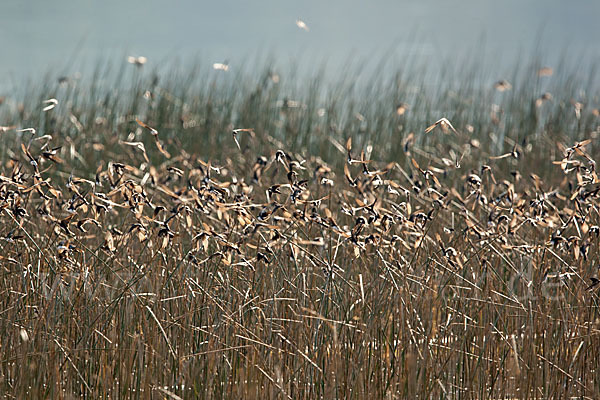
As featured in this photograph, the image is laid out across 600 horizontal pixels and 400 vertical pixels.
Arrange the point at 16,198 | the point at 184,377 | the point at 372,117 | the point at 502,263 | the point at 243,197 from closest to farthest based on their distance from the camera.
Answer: the point at 184,377 < the point at 16,198 < the point at 243,197 < the point at 502,263 < the point at 372,117

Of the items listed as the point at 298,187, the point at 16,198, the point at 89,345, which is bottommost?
the point at 89,345

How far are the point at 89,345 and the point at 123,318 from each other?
17cm

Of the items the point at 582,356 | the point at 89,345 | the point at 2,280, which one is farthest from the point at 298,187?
the point at 2,280

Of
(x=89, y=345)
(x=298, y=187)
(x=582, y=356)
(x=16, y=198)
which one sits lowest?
(x=89, y=345)

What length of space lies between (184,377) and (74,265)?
0.83 meters

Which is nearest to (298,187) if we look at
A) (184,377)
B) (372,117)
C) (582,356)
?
(184,377)

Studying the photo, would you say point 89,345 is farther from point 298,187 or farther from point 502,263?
point 502,263

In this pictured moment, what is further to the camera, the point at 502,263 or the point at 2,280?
the point at 502,263

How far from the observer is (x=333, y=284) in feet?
8.84

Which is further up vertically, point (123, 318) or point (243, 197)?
point (243, 197)

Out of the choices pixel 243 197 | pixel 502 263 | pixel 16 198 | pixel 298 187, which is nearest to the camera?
pixel 298 187

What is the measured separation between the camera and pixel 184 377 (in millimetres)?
2258

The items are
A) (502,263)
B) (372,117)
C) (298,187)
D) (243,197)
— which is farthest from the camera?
(372,117)

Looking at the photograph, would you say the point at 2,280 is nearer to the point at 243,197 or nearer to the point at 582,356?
the point at 243,197
